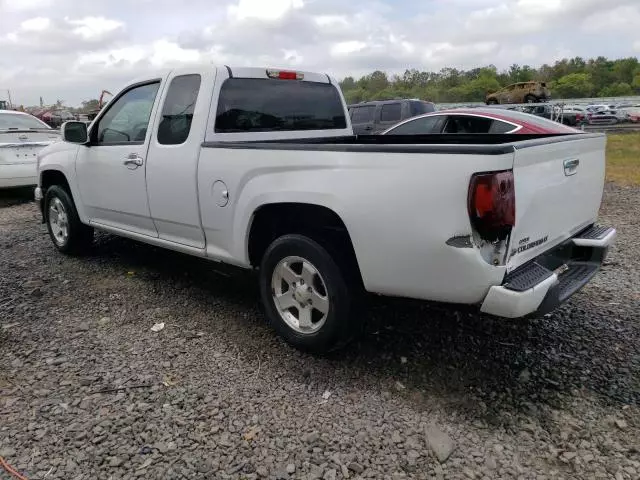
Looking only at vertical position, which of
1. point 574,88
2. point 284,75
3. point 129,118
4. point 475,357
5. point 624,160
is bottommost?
point 574,88

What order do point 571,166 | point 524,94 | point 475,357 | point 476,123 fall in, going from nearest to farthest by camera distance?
point 571,166
point 475,357
point 476,123
point 524,94

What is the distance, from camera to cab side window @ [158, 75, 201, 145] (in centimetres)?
412

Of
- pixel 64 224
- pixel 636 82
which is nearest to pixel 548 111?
pixel 64 224

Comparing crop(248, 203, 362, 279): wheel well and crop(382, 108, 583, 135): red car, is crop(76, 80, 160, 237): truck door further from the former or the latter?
crop(382, 108, 583, 135): red car

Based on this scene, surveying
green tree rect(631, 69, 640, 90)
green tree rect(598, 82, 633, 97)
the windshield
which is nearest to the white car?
the windshield

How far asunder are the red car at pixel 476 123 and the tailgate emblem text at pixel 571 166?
5.56m

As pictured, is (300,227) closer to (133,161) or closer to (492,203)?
(492,203)

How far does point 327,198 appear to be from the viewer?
3.11 metres

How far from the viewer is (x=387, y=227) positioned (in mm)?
2887

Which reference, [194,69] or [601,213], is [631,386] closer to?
[194,69]

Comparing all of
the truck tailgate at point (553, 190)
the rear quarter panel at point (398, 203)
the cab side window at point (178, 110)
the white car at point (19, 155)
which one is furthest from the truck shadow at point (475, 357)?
the white car at point (19, 155)

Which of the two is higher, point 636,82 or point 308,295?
point 308,295

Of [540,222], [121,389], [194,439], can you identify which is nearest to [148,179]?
[121,389]

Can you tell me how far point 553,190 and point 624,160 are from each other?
12.6 m
